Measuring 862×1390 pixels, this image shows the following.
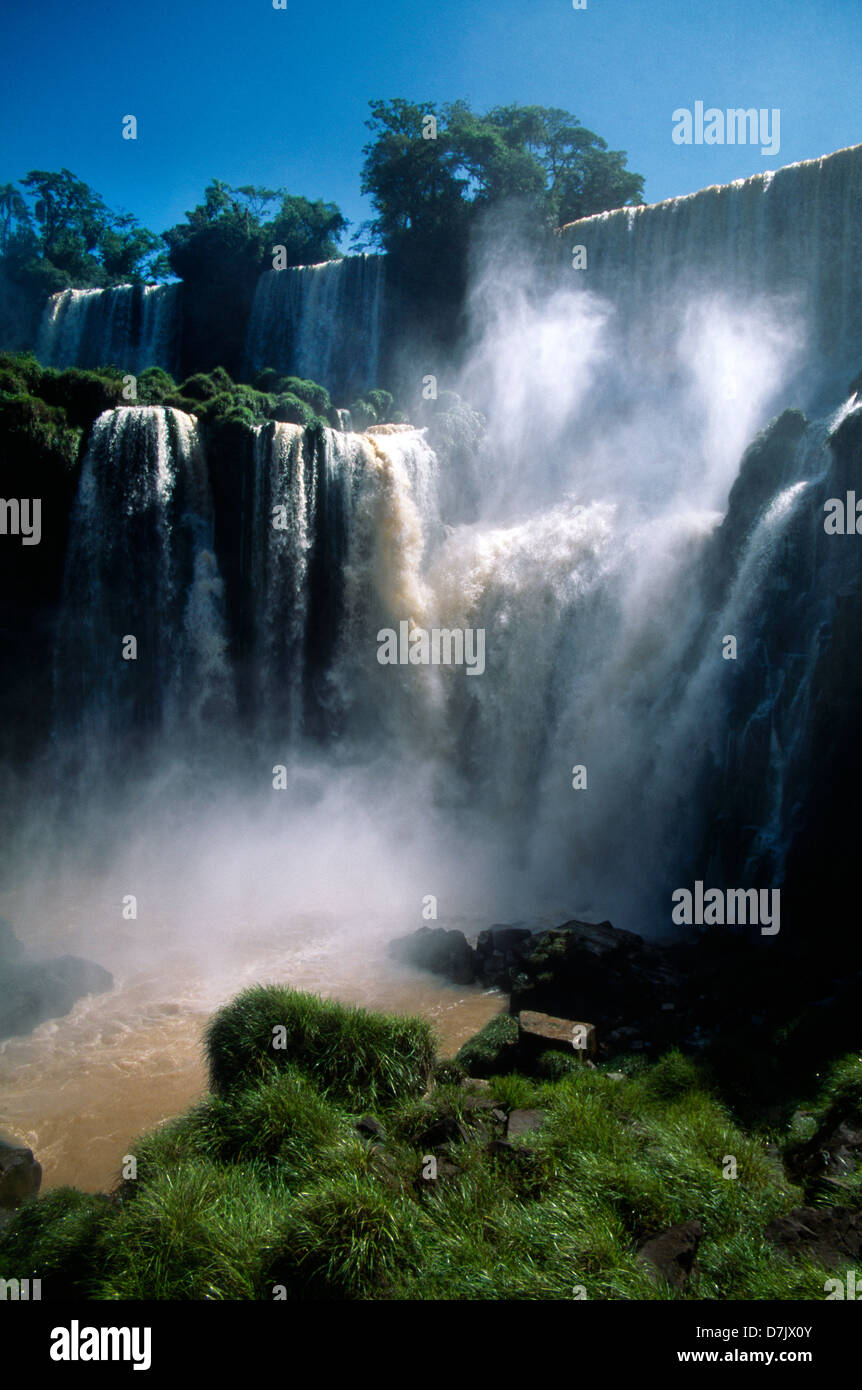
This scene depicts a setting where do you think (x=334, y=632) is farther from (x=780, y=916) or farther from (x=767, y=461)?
(x=780, y=916)

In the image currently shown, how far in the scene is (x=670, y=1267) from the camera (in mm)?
4625

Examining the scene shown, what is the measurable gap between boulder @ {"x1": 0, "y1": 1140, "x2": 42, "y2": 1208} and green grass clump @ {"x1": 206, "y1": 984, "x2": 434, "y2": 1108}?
1.80 meters

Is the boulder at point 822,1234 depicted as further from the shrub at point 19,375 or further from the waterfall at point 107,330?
the waterfall at point 107,330

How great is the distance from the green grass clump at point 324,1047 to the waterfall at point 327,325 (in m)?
23.6

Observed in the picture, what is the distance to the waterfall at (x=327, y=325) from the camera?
28.2 meters

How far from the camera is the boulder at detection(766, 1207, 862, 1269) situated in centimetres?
474

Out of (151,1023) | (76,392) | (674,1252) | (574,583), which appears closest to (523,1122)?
(674,1252)

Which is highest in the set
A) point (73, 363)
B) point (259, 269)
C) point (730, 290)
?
point (259, 269)

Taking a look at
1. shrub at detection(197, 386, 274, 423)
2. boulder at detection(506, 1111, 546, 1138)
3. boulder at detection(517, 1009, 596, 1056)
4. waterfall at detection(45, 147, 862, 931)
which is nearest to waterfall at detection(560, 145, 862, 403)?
waterfall at detection(45, 147, 862, 931)

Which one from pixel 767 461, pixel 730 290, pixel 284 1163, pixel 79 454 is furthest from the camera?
pixel 730 290

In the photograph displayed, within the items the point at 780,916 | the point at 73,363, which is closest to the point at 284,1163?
the point at 780,916

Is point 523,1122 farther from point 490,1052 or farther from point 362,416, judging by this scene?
point 362,416

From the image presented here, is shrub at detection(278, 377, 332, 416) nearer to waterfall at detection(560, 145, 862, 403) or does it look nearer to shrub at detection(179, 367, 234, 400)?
shrub at detection(179, 367, 234, 400)
